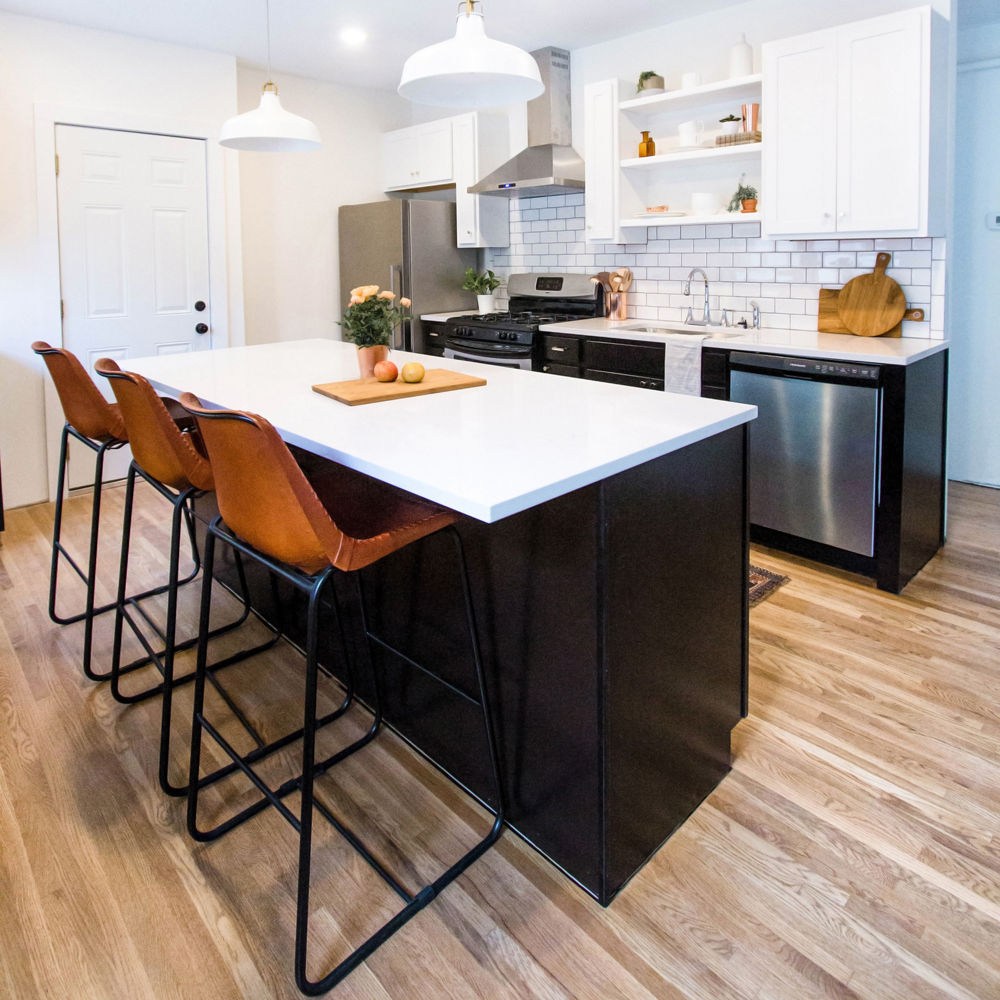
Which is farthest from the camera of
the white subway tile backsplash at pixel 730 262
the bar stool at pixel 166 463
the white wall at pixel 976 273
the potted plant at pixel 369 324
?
the white wall at pixel 976 273

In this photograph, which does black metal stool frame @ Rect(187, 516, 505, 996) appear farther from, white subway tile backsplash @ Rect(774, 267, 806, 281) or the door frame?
the door frame

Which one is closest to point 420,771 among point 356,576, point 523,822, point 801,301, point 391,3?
point 523,822

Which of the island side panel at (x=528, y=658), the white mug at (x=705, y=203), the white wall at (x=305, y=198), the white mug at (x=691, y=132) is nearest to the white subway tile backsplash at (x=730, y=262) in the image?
the white mug at (x=705, y=203)

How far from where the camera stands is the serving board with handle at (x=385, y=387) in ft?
7.01

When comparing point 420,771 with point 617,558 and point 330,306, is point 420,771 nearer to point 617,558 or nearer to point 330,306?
point 617,558

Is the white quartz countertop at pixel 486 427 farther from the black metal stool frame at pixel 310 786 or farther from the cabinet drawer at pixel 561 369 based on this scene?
the cabinet drawer at pixel 561 369

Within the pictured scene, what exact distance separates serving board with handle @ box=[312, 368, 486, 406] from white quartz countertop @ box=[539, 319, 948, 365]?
155 centimetres

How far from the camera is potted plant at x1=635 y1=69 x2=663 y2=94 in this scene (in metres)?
4.15

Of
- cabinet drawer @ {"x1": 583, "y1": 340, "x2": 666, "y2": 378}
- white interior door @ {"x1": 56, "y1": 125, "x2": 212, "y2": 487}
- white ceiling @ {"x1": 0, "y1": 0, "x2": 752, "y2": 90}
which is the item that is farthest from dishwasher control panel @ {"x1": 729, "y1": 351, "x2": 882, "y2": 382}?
white interior door @ {"x1": 56, "y1": 125, "x2": 212, "y2": 487}

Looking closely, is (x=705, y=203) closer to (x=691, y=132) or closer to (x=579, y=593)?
(x=691, y=132)

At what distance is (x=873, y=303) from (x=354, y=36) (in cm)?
322

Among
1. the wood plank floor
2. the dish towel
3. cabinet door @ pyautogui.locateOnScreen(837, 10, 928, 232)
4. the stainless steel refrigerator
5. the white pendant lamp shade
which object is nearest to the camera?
the wood plank floor

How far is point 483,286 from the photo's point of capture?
5566 mm

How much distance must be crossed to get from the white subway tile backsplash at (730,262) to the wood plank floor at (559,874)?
184cm
